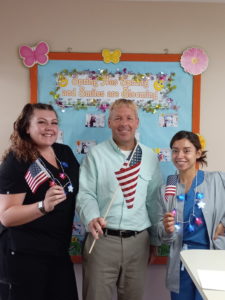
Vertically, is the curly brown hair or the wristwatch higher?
the curly brown hair

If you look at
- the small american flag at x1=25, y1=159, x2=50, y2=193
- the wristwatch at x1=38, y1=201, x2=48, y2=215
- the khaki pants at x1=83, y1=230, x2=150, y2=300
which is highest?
the small american flag at x1=25, y1=159, x2=50, y2=193

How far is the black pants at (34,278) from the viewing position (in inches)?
68.3

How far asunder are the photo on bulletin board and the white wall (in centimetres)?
9

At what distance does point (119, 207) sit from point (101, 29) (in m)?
1.31

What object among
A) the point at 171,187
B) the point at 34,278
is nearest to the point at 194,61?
the point at 171,187

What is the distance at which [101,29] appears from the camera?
2.37m

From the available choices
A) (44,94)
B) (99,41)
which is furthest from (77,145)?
(99,41)

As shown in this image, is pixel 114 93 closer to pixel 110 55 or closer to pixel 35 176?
pixel 110 55

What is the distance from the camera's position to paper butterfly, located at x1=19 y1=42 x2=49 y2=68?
2.34 metres

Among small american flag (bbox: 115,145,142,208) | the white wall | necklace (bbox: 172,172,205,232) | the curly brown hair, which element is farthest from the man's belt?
the white wall

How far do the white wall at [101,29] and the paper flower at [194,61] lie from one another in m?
0.05

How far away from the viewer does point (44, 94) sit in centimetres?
238

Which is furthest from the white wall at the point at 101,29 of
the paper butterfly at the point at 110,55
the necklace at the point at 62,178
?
the necklace at the point at 62,178

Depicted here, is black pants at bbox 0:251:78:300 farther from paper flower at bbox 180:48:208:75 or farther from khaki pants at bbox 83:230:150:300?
paper flower at bbox 180:48:208:75
